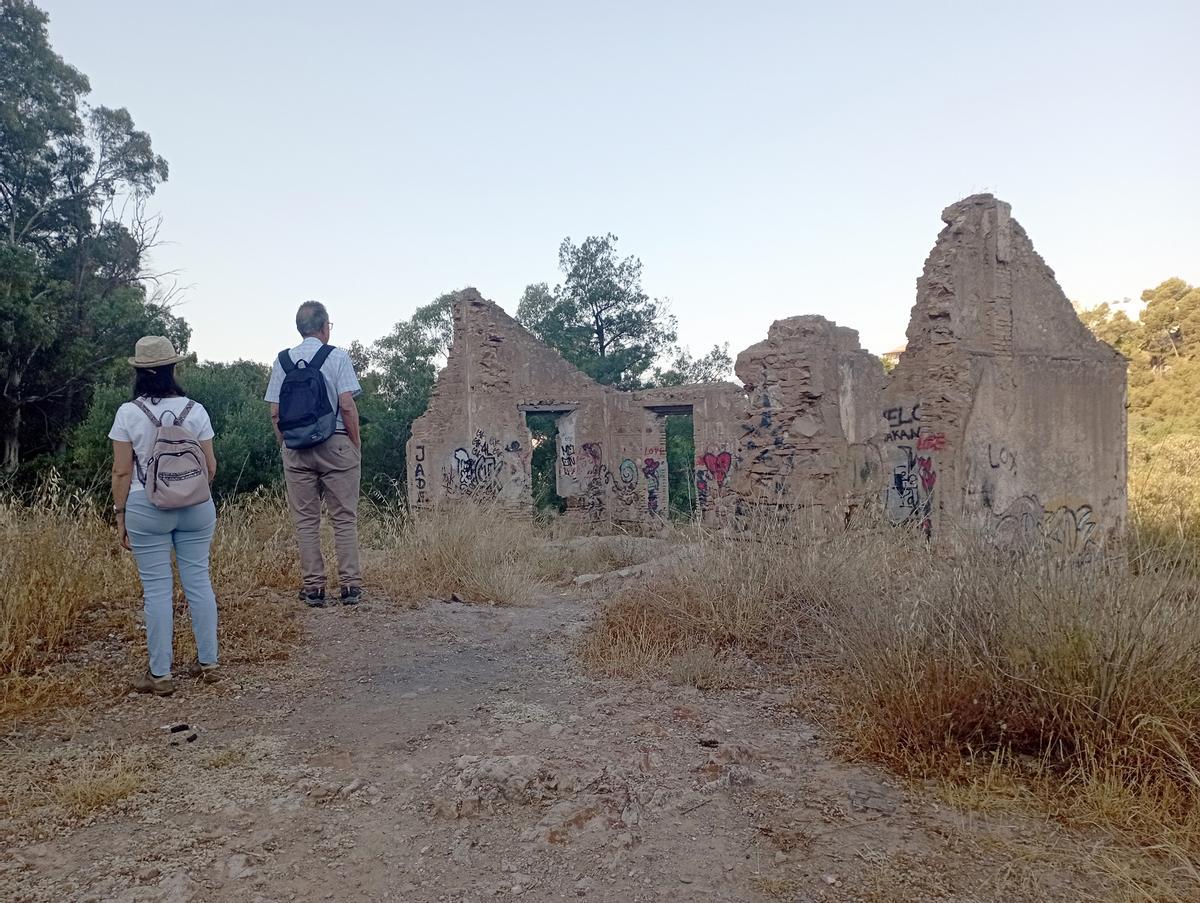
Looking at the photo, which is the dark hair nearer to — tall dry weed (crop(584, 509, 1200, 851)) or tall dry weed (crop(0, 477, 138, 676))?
tall dry weed (crop(0, 477, 138, 676))

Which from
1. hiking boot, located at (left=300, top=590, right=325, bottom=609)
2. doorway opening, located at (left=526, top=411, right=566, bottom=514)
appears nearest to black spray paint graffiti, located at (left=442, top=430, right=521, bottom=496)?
doorway opening, located at (left=526, top=411, right=566, bottom=514)

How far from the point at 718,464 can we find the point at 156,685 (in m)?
12.1

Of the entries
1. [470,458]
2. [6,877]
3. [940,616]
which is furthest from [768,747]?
[470,458]

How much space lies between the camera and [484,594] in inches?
224

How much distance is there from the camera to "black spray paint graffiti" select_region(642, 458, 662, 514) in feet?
50.9

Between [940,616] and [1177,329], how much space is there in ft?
85.3

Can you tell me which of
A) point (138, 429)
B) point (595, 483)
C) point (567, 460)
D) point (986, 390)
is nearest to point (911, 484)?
point (986, 390)

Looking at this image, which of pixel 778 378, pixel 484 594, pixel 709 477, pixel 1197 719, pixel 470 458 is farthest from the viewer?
pixel 709 477

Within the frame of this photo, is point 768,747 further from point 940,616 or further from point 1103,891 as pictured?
point 1103,891

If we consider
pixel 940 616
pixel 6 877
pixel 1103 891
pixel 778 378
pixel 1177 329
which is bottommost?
pixel 1103 891

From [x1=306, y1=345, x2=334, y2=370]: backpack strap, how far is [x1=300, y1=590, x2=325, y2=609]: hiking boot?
135cm

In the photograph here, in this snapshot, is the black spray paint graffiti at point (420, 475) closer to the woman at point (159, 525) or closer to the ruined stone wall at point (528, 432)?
the ruined stone wall at point (528, 432)

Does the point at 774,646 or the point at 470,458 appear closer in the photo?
the point at 774,646

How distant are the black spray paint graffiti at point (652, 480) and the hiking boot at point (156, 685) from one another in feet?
40.8
